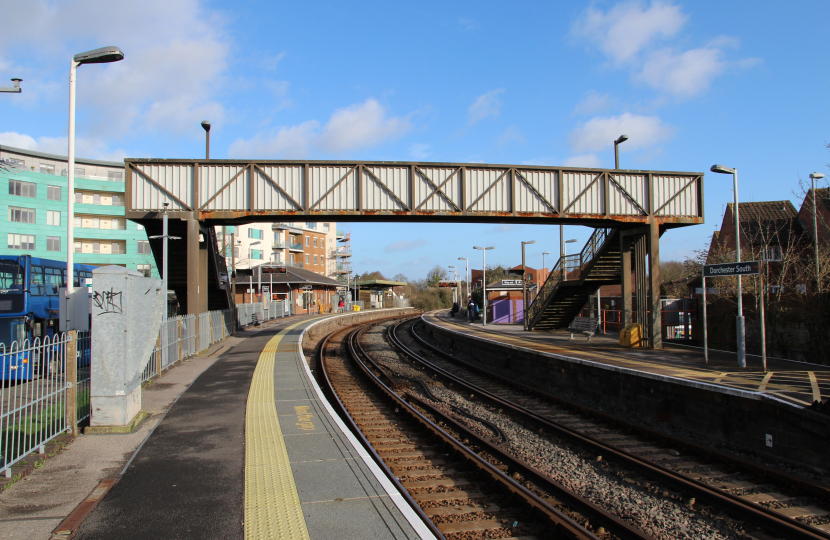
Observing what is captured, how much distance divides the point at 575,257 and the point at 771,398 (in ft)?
47.5

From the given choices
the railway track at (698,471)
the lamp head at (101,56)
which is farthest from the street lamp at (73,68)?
the railway track at (698,471)

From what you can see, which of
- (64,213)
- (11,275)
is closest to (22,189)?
(64,213)

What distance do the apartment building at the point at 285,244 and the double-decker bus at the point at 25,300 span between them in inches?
1820

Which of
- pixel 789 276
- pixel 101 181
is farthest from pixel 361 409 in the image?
pixel 101 181

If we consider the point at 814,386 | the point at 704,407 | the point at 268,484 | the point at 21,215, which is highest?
the point at 21,215

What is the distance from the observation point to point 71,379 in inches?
279

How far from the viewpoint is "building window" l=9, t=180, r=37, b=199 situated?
153 ft

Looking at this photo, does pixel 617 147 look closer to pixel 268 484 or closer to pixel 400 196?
pixel 400 196

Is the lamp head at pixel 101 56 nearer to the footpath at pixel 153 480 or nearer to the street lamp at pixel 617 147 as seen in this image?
the footpath at pixel 153 480

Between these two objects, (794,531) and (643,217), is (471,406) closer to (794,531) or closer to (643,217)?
(794,531)

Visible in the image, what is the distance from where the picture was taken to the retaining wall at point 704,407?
7918 millimetres

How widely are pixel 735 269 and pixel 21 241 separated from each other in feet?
182

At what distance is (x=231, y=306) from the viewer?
26.6 meters

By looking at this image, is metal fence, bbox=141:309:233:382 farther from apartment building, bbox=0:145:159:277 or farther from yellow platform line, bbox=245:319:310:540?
apartment building, bbox=0:145:159:277
